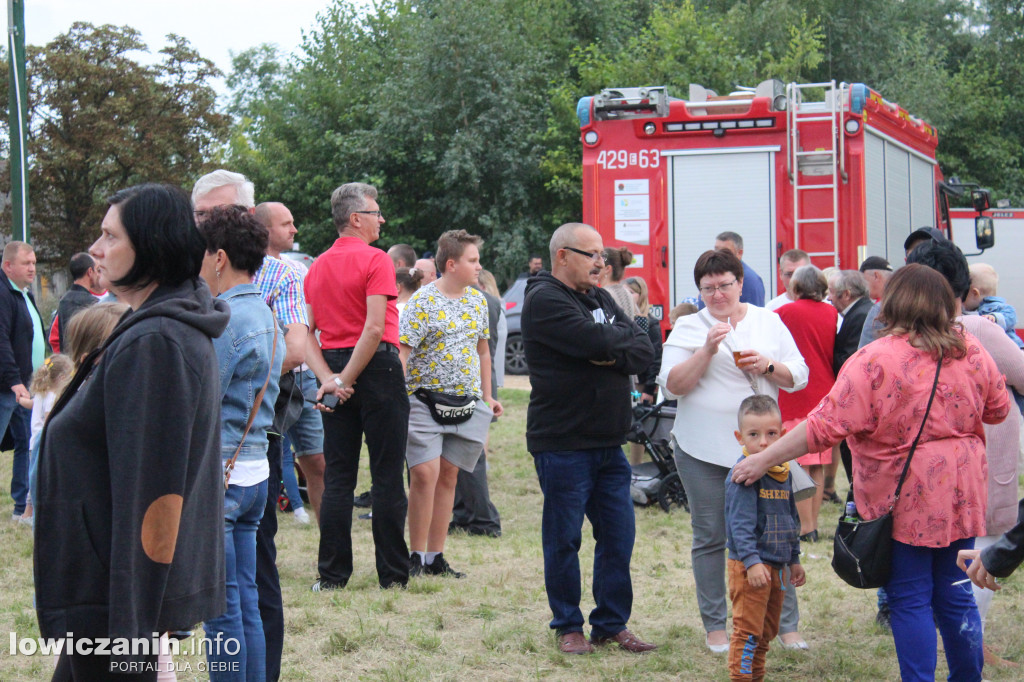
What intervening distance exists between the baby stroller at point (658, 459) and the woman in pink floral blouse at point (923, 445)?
4.60 metres

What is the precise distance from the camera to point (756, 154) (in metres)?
10.5

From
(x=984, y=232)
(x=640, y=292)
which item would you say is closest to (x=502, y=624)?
(x=640, y=292)

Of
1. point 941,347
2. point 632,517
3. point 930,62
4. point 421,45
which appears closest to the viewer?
point 941,347

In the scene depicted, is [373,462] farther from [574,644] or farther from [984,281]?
[984,281]

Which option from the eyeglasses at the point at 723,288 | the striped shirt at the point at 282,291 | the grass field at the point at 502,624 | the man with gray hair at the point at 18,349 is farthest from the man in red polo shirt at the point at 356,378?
the man with gray hair at the point at 18,349

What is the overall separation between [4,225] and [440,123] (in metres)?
10.5

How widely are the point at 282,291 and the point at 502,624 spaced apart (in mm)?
2105

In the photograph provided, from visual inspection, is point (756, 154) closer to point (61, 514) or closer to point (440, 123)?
point (61, 514)

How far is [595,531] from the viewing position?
5008 mm

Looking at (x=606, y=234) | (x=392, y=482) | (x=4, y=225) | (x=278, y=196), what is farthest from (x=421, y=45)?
(x=392, y=482)

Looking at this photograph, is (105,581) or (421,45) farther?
(421,45)

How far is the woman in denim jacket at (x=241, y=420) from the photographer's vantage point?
3350mm

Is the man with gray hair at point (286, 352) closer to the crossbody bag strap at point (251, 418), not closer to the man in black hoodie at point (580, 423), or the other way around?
the crossbody bag strap at point (251, 418)

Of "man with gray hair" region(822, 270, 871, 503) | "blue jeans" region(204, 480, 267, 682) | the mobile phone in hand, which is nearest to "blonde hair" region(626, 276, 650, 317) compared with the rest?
"man with gray hair" region(822, 270, 871, 503)
